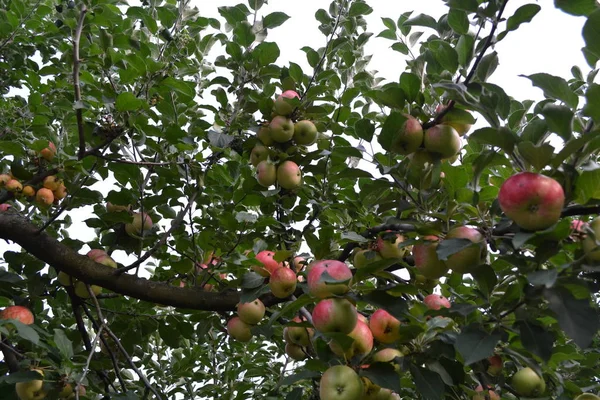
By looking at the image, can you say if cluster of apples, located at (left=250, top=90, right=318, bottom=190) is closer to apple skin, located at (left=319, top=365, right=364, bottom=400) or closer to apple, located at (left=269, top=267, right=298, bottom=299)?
apple, located at (left=269, top=267, right=298, bottom=299)

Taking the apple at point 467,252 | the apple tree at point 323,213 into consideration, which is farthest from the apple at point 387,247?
the apple at point 467,252

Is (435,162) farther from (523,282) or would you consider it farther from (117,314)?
(117,314)

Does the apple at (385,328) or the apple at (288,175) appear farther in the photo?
the apple at (288,175)

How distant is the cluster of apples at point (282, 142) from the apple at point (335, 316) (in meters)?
0.83

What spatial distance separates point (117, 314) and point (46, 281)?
1.30ft

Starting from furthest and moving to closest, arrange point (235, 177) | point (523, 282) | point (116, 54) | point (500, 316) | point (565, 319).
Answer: point (235, 177) < point (116, 54) < point (500, 316) < point (523, 282) < point (565, 319)

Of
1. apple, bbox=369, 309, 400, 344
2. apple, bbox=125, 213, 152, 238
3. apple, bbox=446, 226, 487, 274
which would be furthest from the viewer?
apple, bbox=125, 213, 152, 238

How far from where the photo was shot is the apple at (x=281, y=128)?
2208mm

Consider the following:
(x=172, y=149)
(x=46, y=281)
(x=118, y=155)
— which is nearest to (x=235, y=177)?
(x=172, y=149)

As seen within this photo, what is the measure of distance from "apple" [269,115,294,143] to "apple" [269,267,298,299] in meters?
0.62

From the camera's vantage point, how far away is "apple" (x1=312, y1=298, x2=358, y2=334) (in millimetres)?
1478

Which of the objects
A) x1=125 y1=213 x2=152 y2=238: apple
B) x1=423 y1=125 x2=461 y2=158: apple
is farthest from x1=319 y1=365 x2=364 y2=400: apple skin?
x1=125 y1=213 x2=152 y2=238: apple

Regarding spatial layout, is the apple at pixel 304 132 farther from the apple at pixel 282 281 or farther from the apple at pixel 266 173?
the apple at pixel 282 281

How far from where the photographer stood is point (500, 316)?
4.50 feet
